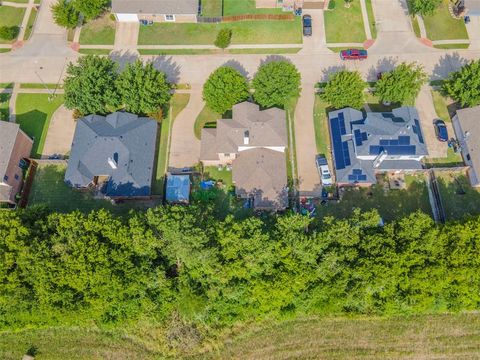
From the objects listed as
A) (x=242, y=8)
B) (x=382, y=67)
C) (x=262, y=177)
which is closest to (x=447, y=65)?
(x=382, y=67)

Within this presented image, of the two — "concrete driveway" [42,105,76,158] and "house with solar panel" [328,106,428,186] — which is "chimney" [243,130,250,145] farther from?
"concrete driveway" [42,105,76,158]

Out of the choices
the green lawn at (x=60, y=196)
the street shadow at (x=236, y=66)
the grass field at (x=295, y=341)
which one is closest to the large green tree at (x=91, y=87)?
the green lawn at (x=60, y=196)

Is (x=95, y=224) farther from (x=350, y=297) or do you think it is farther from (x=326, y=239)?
(x=350, y=297)

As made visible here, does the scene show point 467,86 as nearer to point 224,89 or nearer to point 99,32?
point 224,89

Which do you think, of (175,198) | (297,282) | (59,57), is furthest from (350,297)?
(59,57)

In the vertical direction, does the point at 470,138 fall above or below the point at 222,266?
above

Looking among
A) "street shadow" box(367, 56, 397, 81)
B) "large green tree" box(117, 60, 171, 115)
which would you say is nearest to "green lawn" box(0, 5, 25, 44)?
"large green tree" box(117, 60, 171, 115)
